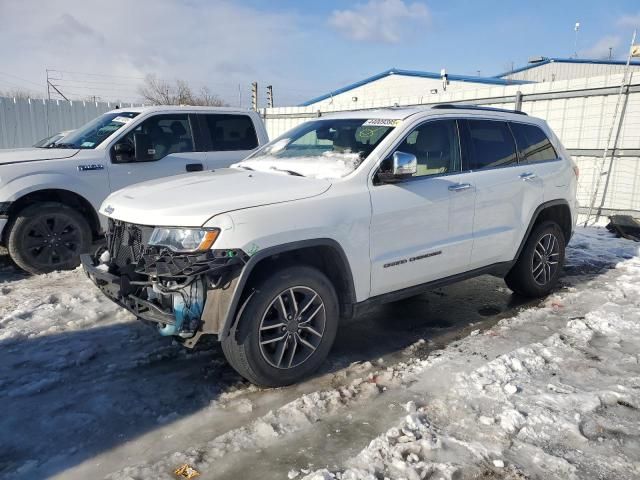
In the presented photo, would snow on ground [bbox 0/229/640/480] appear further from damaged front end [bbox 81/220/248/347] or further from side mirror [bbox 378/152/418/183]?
side mirror [bbox 378/152/418/183]

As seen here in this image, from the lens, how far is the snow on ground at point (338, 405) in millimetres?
2750

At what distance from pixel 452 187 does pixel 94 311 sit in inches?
134

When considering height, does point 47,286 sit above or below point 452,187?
below

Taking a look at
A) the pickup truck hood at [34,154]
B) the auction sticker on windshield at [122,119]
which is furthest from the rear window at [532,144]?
the pickup truck hood at [34,154]

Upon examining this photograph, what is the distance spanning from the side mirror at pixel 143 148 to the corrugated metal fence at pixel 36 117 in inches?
361

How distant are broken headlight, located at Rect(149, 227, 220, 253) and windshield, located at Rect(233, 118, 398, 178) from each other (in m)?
1.09

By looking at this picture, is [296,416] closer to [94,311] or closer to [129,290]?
[129,290]

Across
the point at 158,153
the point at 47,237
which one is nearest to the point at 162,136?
the point at 158,153

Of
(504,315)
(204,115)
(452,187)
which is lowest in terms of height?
(504,315)

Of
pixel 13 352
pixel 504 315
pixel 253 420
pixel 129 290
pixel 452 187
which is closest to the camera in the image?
pixel 253 420

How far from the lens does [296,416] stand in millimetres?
3191

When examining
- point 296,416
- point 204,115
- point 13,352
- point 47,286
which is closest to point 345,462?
point 296,416

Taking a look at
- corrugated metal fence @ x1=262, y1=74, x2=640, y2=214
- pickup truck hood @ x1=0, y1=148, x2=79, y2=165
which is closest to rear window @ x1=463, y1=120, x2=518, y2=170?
pickup truck hood @ x1=0, y1=148, x2=79, y2=165

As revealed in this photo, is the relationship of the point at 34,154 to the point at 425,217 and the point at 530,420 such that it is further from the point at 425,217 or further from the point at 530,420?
the point at 530,420
